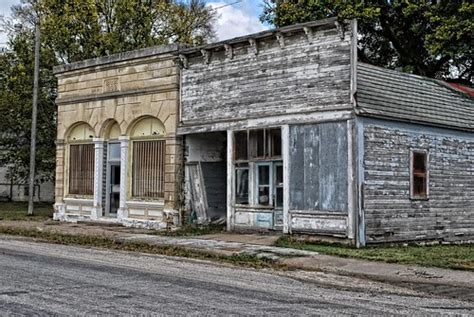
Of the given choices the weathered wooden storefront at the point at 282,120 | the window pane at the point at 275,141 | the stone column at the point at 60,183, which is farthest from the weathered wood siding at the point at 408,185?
the stone column at the point at 60,183

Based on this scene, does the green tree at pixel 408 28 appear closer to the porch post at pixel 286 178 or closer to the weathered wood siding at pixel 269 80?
the weathered wood siding at pixel 269 80

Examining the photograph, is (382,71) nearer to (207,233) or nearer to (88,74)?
(207,233)

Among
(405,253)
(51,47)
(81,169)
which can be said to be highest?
(51,47)

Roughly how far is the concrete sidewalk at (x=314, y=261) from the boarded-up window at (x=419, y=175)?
4106mm

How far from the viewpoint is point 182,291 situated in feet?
30.8

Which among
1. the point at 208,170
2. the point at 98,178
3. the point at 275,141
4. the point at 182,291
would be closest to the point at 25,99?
the point at 98,178

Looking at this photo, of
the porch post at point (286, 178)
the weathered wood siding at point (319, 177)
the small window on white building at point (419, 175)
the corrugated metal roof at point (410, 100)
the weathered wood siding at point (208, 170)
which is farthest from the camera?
the weathered wood siding at point (208, 170)

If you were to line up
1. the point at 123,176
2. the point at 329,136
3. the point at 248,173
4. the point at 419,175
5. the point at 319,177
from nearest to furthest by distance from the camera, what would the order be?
the point at 329,136 → the point at 319,177 → the point at 419,175 → the point at 248,173 → the point at 123,176

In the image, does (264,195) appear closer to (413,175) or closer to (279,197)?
(279,197)

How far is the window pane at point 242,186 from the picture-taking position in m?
19.2

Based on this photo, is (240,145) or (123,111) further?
(123,111)

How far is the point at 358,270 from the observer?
1243 cm

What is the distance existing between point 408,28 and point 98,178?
18261 millimetres

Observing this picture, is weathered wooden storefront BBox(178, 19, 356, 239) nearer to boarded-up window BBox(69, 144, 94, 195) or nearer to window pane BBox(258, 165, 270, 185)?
window pane BBox(258, 165, 270, 185)
